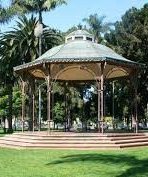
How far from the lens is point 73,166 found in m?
17.0

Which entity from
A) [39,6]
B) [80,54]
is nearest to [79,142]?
[80,54]

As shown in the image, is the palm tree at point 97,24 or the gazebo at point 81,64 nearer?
the gazebo at point 81,64

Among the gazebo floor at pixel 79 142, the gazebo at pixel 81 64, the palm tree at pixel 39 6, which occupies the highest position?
the palm tree at pixel 39 6

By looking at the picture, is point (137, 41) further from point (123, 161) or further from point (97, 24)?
point (123, 161)

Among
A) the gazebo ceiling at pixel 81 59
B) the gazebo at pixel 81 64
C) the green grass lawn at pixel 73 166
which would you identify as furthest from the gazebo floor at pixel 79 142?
the gazebo ceiling at pixel 81 59

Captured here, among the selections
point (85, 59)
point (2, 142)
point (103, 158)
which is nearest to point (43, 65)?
point (85, 59)

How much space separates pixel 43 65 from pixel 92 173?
14850mm

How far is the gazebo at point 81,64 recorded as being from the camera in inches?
1134

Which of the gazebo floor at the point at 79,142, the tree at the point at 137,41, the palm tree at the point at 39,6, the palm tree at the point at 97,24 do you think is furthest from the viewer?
the palm tree at the point at 97,24

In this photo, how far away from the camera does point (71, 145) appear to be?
25.6 metres

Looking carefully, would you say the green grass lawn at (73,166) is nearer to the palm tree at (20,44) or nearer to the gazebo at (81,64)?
the gazebo at (81,64)

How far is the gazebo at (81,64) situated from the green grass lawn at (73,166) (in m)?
8.33

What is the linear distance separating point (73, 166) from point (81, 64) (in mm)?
14858

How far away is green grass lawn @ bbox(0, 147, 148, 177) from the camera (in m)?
15.1
